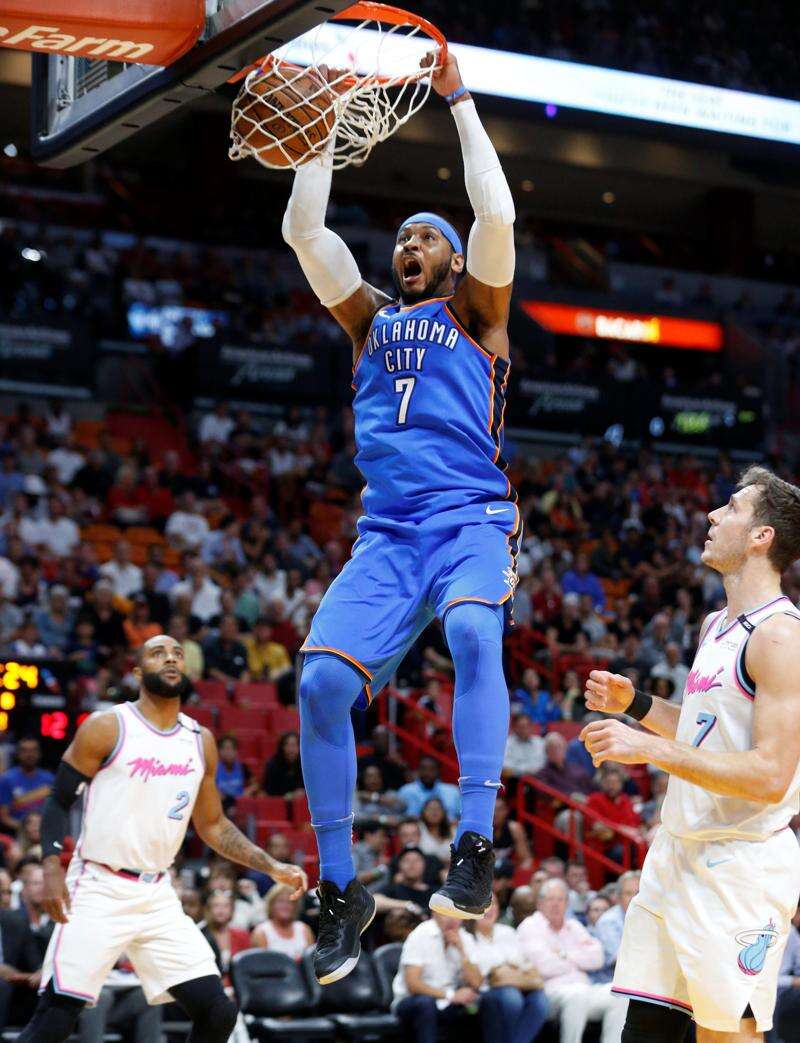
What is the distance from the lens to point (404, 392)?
5.09 m

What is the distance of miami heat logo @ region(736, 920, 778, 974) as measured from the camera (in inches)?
193

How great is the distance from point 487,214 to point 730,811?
2003 mm

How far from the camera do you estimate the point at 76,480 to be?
1753cm

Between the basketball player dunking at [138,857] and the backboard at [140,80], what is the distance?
114 inches

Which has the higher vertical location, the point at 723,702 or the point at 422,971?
the point at 723,702

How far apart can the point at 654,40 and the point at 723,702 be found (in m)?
21.4

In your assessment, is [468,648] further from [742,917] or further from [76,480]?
[76,480]

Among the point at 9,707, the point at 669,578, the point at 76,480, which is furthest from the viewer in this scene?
the point at 669,578

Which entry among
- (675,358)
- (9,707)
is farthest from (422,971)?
(675,358)

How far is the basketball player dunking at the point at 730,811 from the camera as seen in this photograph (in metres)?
4.82

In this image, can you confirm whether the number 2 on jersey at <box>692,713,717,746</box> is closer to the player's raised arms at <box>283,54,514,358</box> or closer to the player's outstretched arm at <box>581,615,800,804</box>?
the player's outstretched arm at <box>581,615,800,804</box>

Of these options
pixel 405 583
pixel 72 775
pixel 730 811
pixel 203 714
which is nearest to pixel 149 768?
pixel 72 775

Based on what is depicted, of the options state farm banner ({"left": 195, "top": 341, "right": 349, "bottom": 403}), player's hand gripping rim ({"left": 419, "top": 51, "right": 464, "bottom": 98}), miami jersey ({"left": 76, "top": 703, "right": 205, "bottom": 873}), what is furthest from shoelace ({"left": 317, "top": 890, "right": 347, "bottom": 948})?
state farm banner ({"left": 195, "top": 341, "right": 349, "bottom": 403})

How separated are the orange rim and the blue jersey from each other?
75 centimetres
